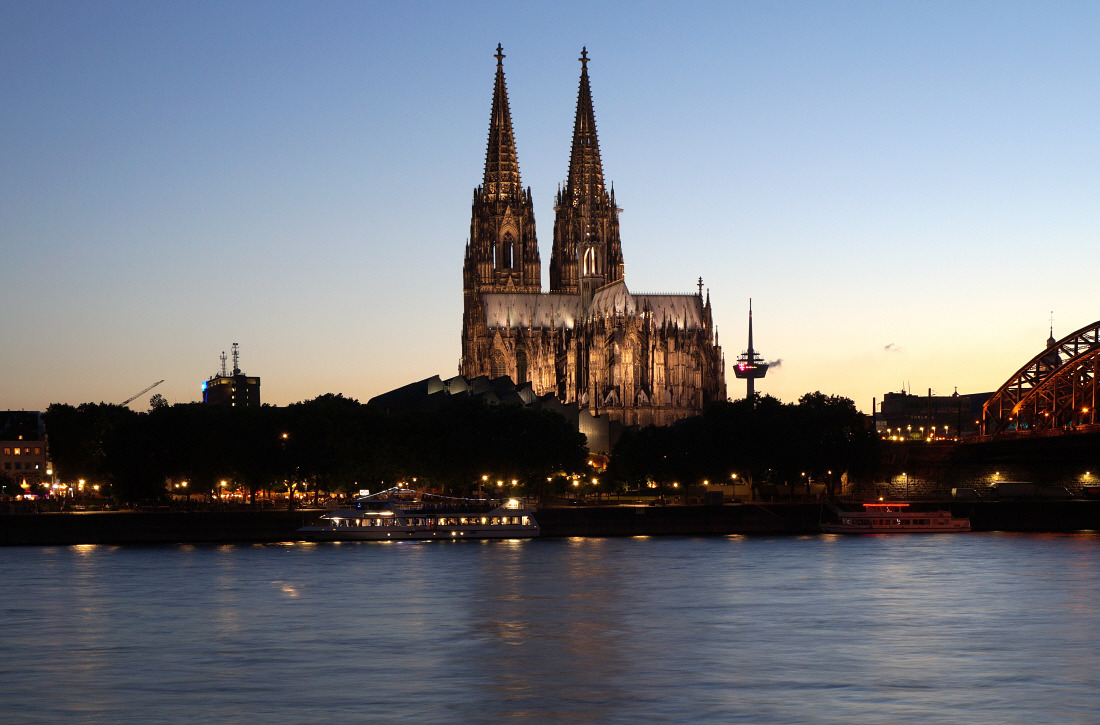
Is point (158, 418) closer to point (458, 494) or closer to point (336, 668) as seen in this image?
point (458, 494)

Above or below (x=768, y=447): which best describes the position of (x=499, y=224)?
above

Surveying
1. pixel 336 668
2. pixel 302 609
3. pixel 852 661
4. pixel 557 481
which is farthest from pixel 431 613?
pixel 557 481

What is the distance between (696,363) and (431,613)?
371 ft

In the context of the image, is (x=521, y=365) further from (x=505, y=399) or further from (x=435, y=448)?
(x=435, y=448)

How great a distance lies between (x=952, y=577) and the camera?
66.0m

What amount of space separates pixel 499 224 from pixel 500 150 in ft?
25.7

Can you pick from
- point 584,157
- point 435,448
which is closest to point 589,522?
point 435,448

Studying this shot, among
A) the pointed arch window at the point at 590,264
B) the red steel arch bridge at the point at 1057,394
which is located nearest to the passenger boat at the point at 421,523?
the red steel arch bridge at the point at 1057,394

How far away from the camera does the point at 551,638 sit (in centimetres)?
4734

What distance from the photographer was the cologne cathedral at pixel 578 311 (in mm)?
161500

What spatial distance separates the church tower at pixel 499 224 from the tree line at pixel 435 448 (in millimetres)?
49728

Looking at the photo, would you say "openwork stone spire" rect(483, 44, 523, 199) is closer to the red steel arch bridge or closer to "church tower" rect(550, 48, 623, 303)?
"church tower" rect(550, 48, 623, 303)

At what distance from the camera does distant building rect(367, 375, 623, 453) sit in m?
152

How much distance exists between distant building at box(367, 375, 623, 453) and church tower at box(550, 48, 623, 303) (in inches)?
829
